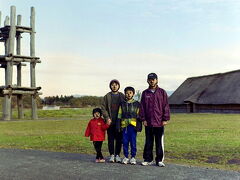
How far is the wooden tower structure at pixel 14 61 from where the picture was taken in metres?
26.9

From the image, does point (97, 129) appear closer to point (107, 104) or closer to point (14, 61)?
point (107, 104)

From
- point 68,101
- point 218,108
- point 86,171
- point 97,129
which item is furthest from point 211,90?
point 86,171

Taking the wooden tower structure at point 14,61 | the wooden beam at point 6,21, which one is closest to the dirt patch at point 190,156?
the wooden tower structure at point 14,61

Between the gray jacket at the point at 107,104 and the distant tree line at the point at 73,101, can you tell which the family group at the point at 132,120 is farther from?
the distant tree line at the point at 73,101

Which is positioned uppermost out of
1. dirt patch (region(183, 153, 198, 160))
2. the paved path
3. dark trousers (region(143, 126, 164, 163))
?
dark trousers (region(143, 126, 164, 163))

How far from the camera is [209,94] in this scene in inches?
1660

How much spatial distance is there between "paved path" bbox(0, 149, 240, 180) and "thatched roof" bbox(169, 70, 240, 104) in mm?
31838

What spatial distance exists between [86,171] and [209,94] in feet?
123

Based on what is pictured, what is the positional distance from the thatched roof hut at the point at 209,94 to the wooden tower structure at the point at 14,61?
2071 cm

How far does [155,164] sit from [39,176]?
93.3 inches

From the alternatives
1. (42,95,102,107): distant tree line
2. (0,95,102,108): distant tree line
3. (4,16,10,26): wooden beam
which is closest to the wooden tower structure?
(4,16,10,26): wooden beam

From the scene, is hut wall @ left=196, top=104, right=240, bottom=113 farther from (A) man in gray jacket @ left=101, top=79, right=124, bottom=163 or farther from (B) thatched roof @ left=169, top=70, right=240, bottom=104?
(A) man in gray jacket @ left=101, top=79, right=124, bottom=163

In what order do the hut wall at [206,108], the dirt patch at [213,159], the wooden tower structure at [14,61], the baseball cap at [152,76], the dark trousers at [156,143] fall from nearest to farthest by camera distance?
the dark trousers at [156,143]
the baseball cap at [152,76]
the dirt patch at [213,159]
the wooden tower structure at [14,61]
the hut wall at [206,108]

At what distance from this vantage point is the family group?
718 centimetres
